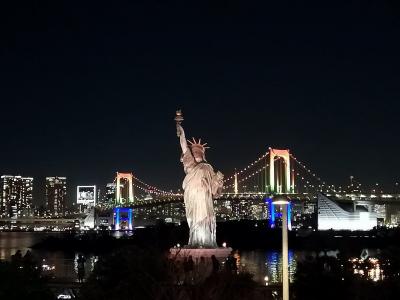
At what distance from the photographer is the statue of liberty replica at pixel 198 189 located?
1571 cm

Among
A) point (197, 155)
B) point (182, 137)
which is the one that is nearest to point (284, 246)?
point (182, 137)

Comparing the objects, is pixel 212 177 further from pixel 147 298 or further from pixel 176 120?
pixel 147 298

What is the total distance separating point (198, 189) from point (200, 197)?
0.20 metres

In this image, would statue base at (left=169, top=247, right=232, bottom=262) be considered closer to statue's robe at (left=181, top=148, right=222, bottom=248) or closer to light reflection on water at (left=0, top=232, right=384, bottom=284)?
statue's robe at (left=181, top=148, right=222, bottom=248)

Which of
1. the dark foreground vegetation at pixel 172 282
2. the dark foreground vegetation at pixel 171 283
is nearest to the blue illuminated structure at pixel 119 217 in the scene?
the dark foreground vegetation at pixel 172 282

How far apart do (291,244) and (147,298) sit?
38.1 m

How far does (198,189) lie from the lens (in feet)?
51.7

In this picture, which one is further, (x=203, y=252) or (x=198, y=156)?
(x=198, y=156)

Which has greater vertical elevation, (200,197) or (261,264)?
(200,197)

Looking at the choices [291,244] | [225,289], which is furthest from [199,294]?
[291,244]

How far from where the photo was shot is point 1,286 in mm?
9625

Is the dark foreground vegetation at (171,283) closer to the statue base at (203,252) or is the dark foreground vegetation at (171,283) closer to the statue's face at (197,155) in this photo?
the statue base at (203,252)

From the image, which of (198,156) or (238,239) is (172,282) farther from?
(238,239)

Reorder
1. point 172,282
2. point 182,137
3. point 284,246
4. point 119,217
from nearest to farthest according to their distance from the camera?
point 284,246 < point 172,282 < point 182,137 < point 119,217
